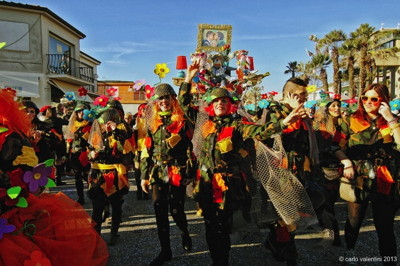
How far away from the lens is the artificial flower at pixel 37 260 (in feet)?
5.19

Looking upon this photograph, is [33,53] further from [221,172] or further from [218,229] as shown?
[218,229]

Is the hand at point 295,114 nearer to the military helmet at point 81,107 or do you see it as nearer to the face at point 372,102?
the face at point 372,102

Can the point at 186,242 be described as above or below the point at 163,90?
below

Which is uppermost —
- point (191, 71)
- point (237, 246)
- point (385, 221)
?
point (191, 71)

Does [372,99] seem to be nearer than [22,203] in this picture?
No

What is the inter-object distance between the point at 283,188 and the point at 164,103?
160 centimetres

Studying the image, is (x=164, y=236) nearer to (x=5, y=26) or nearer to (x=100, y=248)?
(x=100, y=248)

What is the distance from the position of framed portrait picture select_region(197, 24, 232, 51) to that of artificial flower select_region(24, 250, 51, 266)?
9942mm

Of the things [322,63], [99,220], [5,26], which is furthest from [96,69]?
[99,220]

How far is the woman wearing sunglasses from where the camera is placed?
2.75m

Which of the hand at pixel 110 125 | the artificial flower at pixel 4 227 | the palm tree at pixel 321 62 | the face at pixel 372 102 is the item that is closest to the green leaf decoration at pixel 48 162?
the artificial flower at pixel 4 227

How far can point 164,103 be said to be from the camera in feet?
11.2

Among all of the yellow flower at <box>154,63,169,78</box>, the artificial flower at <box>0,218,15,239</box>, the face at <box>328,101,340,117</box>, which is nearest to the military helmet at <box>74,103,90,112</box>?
the yellow flower at <box>154,63,169,78</box>

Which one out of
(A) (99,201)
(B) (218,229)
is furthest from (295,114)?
(A) (99,201)
